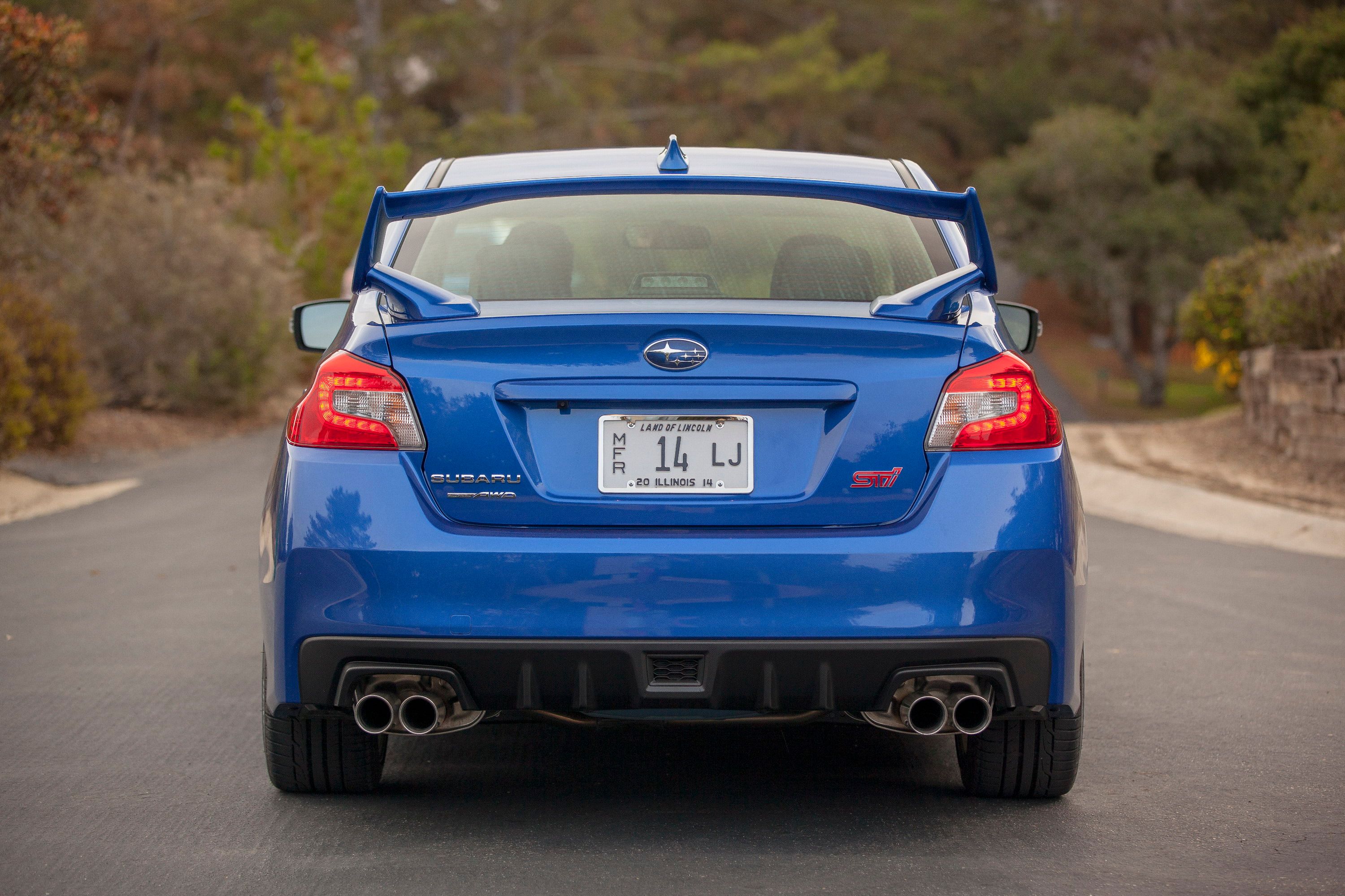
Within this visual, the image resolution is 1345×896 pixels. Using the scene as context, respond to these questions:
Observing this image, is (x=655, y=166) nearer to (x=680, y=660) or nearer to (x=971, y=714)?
(x=680, y=660)

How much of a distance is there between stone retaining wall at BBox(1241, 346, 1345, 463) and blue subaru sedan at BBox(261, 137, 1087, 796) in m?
9.62

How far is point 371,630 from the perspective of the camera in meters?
3.55

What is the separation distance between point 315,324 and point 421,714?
5.95 ft

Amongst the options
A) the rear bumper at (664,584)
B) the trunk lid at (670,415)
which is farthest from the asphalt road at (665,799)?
the trunk lid at (670,415)

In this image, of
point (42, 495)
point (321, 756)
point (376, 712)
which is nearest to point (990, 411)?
point (376, 712)

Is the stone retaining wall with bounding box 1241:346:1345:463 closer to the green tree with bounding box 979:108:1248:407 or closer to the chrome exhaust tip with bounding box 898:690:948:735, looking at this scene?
the chrome exhaust tip with bounding box 898:690:948:735

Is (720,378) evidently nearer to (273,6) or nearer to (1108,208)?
(1108,208)

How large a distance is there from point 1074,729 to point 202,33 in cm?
4574

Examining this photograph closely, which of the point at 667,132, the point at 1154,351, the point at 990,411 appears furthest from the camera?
the point at 667,132

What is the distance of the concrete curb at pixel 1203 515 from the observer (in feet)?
33.0

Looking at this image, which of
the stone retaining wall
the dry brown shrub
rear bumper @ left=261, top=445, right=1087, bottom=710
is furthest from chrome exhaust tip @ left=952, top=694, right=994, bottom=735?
the dry brown shrub

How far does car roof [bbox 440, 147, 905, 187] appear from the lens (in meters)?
4.30

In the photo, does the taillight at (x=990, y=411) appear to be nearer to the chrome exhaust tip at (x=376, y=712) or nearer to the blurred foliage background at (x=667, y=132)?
the chrome exhaust tip at (x=376, y=712)

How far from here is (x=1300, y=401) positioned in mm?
12945
